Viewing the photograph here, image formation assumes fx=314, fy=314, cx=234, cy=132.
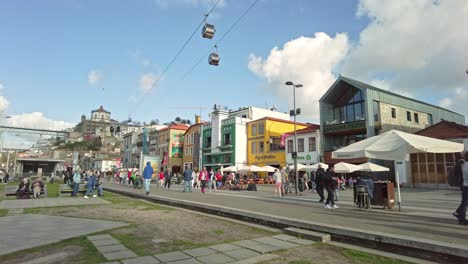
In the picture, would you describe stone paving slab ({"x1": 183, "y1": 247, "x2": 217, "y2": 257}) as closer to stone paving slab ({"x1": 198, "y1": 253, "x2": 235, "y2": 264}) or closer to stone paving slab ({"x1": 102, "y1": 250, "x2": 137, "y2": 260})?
stone paving slab ({"x1": 198, "y1": 253, "x2": 235, "y2": 264})

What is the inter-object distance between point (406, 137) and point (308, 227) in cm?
506

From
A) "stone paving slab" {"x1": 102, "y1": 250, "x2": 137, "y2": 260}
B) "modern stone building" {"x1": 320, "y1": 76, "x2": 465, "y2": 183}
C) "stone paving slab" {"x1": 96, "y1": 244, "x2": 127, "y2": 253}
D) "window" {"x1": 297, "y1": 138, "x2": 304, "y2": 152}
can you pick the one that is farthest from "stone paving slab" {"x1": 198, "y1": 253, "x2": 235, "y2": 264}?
"window" {"x1": 297, "y1": 138, "x2": 304, "y2": 152}

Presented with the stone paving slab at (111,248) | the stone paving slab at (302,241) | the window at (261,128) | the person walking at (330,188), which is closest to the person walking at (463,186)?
the stone paving slab at (302,241)

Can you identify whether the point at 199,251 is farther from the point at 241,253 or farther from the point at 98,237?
the point at 98,237

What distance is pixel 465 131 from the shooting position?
25.5 m

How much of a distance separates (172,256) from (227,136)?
1736 inches


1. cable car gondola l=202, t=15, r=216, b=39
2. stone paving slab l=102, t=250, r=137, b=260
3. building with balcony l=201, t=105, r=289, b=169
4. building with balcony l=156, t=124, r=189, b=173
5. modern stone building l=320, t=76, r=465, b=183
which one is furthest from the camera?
building with balcony l=156, t=124, r=189, b=173

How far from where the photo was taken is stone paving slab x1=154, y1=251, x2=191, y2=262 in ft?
16.9

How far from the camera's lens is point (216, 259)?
521cm

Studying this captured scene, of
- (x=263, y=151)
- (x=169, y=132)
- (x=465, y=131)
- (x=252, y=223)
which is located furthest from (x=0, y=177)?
(x=465, y=131)

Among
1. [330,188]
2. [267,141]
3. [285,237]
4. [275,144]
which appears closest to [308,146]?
[275,144]

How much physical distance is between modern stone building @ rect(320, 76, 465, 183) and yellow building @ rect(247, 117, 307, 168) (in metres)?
7.65

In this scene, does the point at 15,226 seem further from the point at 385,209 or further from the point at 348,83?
the point at 348,83

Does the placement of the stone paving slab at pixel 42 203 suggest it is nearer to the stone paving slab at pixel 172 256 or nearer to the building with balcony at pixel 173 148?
the stone paving slab at pixel 172 256
